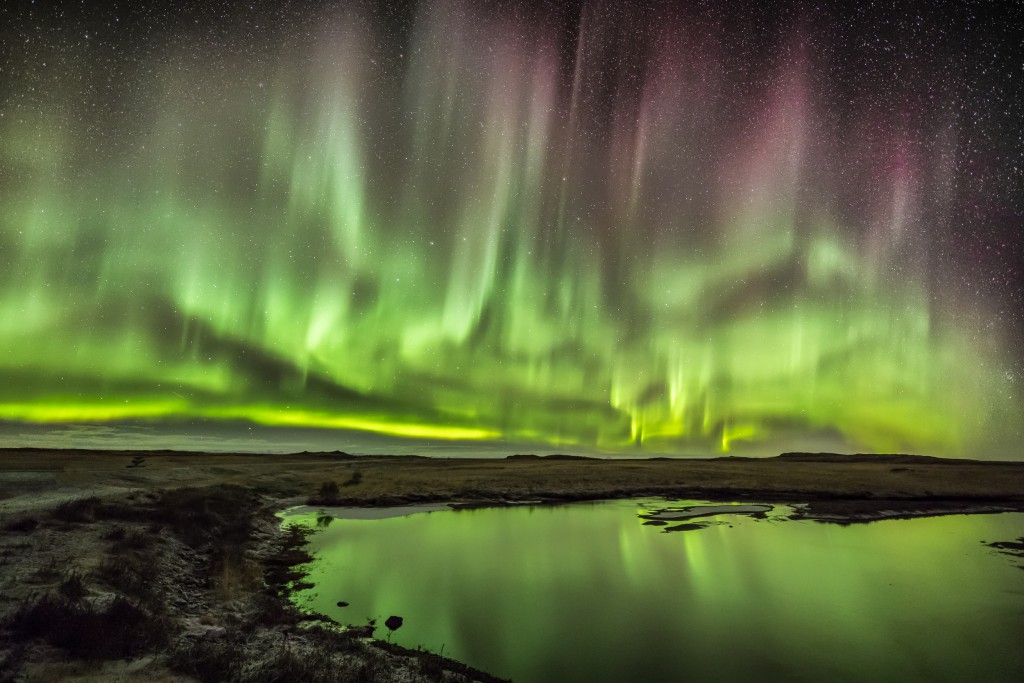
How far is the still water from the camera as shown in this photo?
13.3 meters

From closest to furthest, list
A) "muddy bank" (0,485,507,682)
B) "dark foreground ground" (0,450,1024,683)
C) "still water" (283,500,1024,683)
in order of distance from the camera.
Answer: "muddy bank" (0,485,507,682) → "dark foreground ground" (0,450,1024,683) → "still water" (283,500,1024,683)

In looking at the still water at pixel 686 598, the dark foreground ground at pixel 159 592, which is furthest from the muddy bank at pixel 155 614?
the still water at pixel 686 598

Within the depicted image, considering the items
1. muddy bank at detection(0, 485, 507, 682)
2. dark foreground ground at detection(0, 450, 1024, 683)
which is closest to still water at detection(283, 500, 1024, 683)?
muddy bank at detection(0, 485, 507, 682)

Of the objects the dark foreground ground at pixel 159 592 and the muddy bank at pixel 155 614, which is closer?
the muddy bank at pixel 155 614

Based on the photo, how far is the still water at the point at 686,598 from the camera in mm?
13320


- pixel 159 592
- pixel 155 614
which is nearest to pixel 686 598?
pixel 155 614

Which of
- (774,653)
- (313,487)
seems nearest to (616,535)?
(774,653)

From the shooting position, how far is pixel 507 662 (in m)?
12.9

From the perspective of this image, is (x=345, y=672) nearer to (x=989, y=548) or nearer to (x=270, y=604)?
(x=270, y=604)

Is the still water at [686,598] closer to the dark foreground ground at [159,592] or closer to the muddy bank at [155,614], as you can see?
the muddy bank at [155,614]

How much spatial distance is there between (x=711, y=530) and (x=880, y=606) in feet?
47.6

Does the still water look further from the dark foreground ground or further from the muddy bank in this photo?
the dark foreground ground

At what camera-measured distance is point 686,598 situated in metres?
19.1

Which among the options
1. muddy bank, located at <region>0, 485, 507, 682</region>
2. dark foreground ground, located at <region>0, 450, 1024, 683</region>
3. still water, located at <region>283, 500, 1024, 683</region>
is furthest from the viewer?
still water, located at <region>283, 500, 1024, 683</region>
